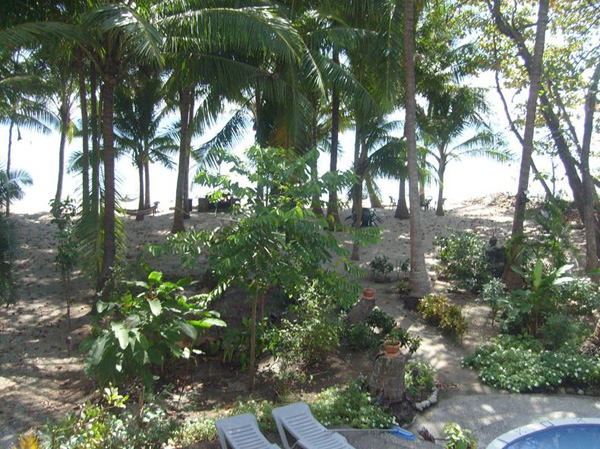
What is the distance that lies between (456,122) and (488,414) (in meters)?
15.9

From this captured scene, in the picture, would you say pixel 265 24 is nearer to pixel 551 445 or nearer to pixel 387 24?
pixel 387 24

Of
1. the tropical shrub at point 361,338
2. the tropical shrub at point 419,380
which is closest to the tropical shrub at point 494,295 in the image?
the tropical shrub at point 361,338

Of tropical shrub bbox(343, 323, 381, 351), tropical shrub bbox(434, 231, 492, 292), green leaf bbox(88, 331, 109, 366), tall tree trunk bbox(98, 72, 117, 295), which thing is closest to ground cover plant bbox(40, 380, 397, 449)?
green leaf bbox(88, 331, 109, 366)

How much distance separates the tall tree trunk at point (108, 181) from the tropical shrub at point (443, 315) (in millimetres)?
6030

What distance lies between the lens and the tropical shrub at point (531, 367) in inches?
293

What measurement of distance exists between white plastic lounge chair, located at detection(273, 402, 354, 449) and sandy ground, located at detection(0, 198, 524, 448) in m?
2.55

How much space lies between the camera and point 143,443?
514cm

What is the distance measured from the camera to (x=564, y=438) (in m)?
6.11

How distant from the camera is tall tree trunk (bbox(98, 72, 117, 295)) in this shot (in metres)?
10.4

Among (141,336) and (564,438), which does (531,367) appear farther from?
(141,336)

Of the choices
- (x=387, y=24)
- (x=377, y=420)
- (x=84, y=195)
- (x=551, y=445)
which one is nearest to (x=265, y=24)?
(x=387, y=24)

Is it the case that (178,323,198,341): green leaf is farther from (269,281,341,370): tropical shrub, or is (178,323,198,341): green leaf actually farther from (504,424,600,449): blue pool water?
(504,424,600,449): blue pool water

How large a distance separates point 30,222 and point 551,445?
20.6 metres

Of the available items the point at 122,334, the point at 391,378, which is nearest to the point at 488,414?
the point at 391,378
